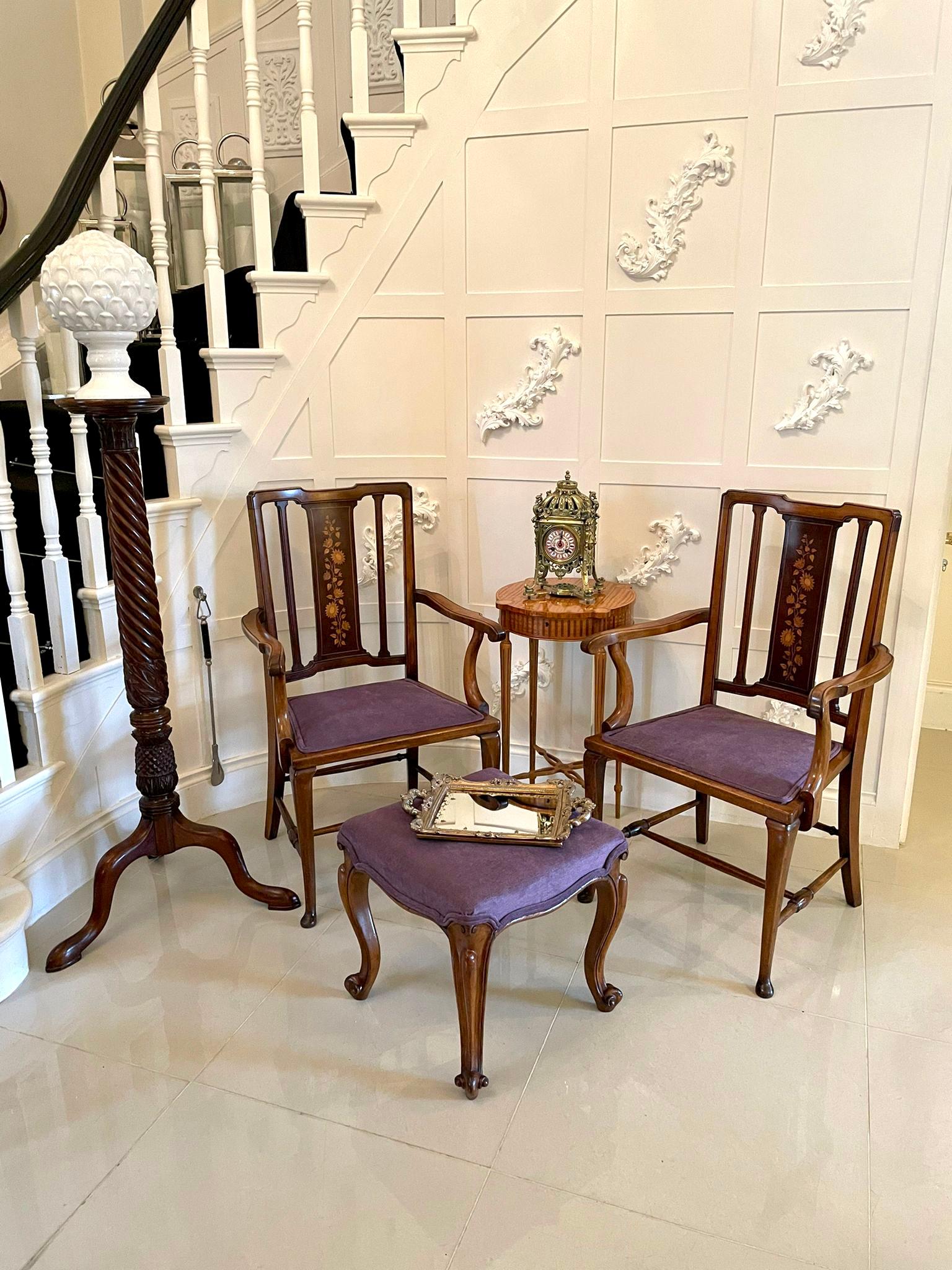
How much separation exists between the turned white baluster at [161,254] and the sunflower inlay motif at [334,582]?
56 cm

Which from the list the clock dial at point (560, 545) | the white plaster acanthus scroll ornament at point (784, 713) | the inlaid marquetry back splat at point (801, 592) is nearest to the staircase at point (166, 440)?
the clock dial at point (560, 545)

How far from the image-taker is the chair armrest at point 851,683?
6.70ft

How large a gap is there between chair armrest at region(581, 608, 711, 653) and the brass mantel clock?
203 millimetres

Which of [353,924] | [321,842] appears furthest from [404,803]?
[321,842]

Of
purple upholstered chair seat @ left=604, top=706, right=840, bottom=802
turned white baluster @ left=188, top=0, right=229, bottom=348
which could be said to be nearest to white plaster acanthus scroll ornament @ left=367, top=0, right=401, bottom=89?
turned white baluster @ left=188, top=0, right=229, bottom=348

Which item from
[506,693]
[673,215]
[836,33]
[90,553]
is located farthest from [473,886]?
[836,33]

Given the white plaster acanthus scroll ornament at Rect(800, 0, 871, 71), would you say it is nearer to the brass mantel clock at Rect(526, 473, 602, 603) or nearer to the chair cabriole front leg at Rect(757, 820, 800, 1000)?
the brass mantel clock at Rect(526, 473, 602, 603)

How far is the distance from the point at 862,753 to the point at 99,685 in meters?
2.11

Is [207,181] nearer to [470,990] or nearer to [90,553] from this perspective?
[90,553]

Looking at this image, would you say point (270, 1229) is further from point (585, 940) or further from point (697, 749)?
point (697, 749)

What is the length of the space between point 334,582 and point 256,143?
130cm

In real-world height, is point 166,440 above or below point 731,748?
above

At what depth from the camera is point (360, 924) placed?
6.72 ft

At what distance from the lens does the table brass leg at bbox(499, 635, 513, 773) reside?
2727 mm
